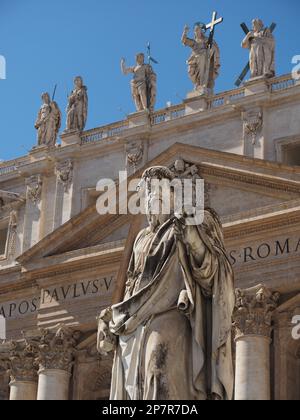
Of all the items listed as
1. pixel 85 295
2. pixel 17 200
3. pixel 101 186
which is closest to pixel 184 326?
pixel 85 295

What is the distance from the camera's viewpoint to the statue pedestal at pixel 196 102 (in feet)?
99.9

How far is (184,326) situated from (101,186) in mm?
23203

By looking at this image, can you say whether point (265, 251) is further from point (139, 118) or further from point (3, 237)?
point (3, 237)

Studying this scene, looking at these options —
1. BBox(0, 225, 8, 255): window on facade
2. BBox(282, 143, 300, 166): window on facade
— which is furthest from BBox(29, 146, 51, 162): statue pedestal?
BBox(282, 143, 300, 166): window on facade

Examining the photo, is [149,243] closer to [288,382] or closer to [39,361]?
[288,382]

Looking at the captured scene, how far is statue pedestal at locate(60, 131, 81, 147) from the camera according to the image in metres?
32.6

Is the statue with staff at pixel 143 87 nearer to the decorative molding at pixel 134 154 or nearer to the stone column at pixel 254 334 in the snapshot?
the decorative molding at pixel 134 154

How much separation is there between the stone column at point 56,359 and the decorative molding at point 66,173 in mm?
4433

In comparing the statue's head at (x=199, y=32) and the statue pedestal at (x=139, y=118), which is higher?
the statue's head at (x=199, y=32)

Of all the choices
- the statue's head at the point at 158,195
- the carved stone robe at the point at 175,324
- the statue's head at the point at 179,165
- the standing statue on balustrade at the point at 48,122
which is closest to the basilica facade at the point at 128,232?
the statue's head at the point at 179,165

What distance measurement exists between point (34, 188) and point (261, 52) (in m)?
7.58

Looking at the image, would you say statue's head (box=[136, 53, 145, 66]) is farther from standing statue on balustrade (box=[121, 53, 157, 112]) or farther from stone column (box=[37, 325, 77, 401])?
stone column (box=[37, 325, 77, 401])
